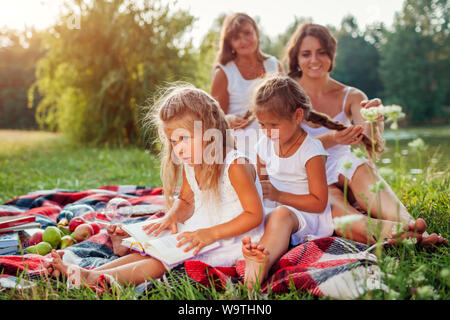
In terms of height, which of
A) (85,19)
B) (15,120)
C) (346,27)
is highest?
(346,27)

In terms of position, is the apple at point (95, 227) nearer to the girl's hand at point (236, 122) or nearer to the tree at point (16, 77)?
the girl's hand at point (236, 122)

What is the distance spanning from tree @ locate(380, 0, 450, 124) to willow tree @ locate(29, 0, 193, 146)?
1818cm

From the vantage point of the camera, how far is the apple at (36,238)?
8.49 feet

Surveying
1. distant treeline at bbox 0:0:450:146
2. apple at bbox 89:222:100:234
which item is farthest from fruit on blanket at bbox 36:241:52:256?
distant treeline at bbox 0:0:450:146

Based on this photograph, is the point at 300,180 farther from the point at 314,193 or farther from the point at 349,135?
the point at 349,135

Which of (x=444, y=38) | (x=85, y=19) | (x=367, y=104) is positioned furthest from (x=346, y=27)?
(x=367, y=104)

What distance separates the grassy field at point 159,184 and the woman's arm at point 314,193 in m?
0.44

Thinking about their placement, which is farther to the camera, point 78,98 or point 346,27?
point 346,27

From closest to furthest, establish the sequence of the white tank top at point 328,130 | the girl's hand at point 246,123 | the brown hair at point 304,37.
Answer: the white tank top at point 328,130
the brown hair at point 304,37
the girl's hand at point 246,123

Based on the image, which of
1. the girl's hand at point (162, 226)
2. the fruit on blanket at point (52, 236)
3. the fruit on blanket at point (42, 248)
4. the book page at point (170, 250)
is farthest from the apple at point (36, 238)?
the book page at point (170, 250)

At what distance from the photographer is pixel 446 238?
2.23 m

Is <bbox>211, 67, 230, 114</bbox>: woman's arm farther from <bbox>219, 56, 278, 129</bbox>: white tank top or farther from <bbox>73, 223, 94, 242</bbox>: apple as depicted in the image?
<bbox>73, 223, 94, 242</bbox>: apple

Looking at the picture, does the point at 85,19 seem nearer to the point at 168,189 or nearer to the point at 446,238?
the point at 168,189
